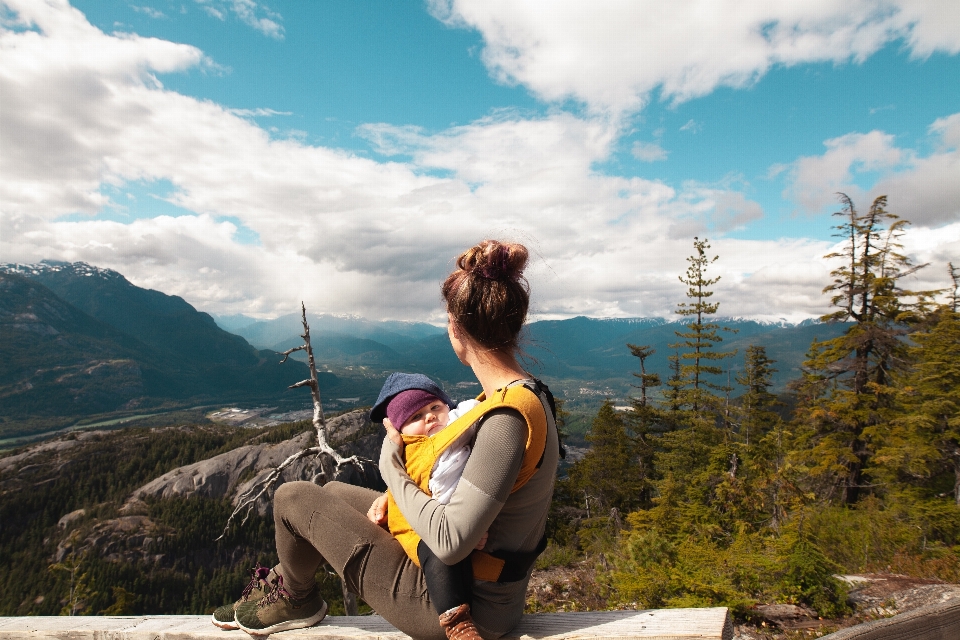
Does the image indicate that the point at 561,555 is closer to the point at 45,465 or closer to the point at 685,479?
the point at 685,479

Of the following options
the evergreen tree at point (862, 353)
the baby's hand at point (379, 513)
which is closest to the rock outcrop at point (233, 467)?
the evergreen tree at point (862, 353)

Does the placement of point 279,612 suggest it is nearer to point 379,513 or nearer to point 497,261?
point 379,513

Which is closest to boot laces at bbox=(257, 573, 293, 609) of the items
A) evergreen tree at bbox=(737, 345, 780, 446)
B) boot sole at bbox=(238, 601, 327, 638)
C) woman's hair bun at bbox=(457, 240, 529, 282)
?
boot sole at bbox=(238, 601, 327, 638)

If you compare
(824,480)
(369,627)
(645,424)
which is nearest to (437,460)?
(369,627)

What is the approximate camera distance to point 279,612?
256 centimetres

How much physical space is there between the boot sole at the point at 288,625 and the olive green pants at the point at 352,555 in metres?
0.14

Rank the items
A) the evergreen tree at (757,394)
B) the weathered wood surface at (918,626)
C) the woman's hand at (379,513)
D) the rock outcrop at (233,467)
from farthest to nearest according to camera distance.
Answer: the rock outcrop at (233,467)
the evergreen tree at (757,394)
the woman's hand at (379,513)
the weathered wood surface at (918,626)

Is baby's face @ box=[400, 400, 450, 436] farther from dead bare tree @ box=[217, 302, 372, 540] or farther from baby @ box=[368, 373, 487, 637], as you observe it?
dead bare tree @ box=[217, 302, 372, 540]

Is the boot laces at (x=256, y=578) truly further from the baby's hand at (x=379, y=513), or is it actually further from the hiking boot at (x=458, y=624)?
the hiking boot at (x=458, y=624)

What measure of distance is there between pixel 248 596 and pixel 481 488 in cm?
192

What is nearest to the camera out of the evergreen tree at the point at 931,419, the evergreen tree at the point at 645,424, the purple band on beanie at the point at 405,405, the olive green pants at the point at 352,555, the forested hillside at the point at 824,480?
the olive green pants at the point at 352,555

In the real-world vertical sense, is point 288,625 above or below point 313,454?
above

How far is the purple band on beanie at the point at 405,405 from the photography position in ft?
7.54

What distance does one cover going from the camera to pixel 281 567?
2713 mm
